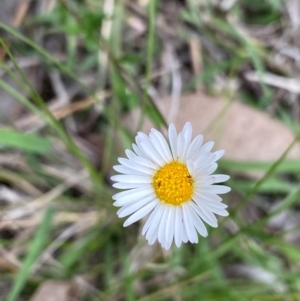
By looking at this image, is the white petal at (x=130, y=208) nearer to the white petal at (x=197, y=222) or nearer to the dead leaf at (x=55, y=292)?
the white petal at (x=197, y=222)

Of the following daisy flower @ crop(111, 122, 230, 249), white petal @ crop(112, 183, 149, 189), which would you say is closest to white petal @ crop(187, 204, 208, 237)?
daisy flower @ crop(111, 122, 230, 249)

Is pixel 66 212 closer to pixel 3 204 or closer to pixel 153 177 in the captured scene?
pixel 3 204

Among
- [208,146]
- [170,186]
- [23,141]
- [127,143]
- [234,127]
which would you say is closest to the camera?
[208,146]

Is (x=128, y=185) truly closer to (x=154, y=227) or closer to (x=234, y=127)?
(x=154, y=227)

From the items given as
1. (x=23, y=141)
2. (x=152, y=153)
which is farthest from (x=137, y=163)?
(x=23, y=141)

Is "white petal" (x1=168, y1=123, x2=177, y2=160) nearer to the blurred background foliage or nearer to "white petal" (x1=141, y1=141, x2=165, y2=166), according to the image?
"white petal" (x1=141, y1=141, x2=165, y2=166)

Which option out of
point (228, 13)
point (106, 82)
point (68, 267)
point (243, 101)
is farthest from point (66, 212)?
point (228, 13)

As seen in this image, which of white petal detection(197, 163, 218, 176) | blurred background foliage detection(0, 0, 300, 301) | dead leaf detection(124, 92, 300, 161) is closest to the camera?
white petal detection(197, 163, 218, 176)
